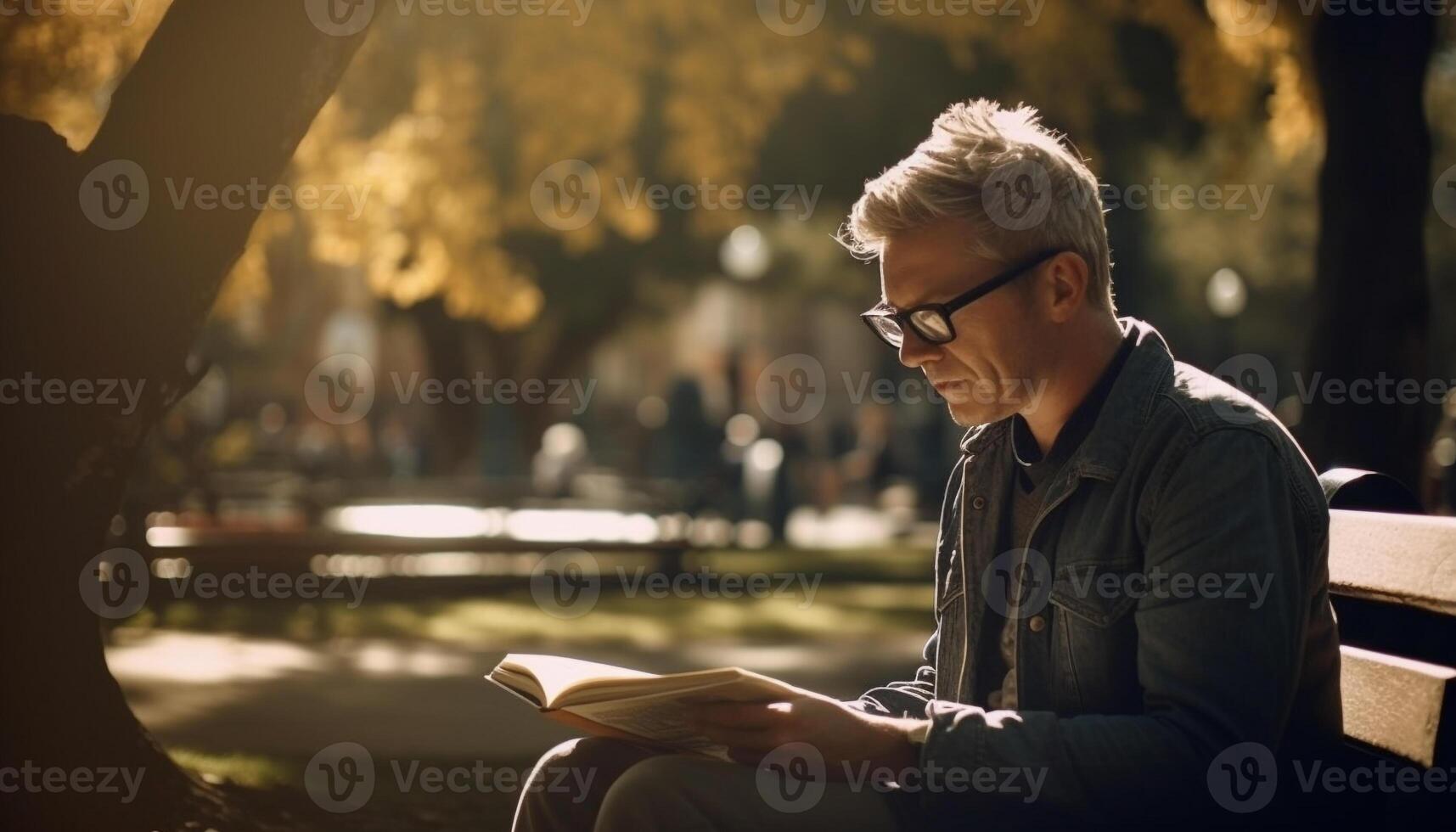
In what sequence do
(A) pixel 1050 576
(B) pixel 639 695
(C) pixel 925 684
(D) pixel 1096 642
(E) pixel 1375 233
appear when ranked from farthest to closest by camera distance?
1. (E) pixel 1375 233
2. (C) pixel 925 684
3. (A) pixel 1050 576
4. (D) pixel 1096 642
5. (B) pixel 639 695

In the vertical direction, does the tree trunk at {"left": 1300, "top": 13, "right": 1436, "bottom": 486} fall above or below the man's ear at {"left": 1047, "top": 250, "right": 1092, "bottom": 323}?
above

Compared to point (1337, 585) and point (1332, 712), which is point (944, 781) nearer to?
point (1332, 712)

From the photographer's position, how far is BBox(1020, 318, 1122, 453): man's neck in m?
2.95

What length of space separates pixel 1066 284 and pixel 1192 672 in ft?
2.33

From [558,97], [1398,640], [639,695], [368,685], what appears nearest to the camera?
[639,695]

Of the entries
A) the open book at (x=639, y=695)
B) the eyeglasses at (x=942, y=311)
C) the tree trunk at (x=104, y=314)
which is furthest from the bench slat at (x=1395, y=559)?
the tree trunk at (x=104, y=314)

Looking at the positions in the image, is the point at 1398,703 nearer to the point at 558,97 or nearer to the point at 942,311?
the point at 942,311

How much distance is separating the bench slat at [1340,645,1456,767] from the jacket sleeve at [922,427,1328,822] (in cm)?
24

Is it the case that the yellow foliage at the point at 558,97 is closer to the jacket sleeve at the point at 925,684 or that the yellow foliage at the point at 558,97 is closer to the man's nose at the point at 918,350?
the jacket sleeve at the point at 925,684

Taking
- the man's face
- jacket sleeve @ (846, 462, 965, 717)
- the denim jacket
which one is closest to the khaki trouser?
the denim jacket

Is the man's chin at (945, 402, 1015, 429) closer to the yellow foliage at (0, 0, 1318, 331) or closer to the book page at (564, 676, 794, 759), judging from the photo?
the book page at (564, 676, 794, 759)

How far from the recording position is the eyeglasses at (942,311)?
9.53 feet

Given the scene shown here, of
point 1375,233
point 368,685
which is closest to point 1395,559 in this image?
point 1375,233

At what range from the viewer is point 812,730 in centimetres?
259
